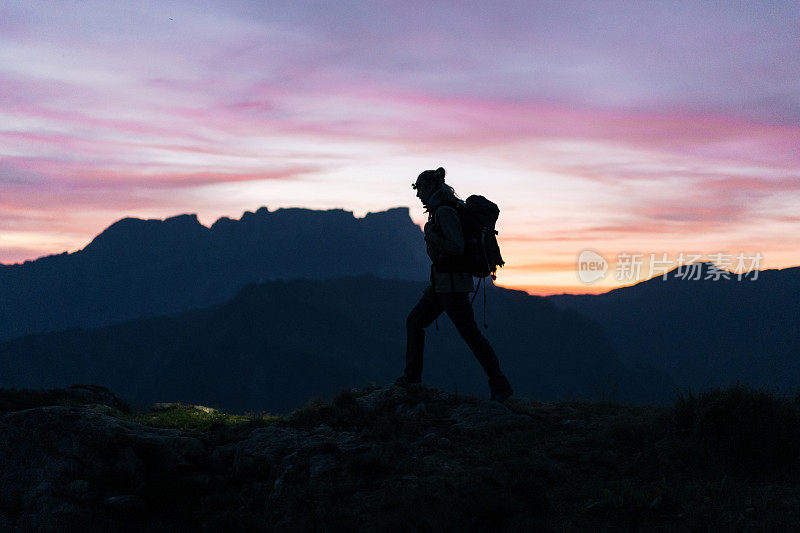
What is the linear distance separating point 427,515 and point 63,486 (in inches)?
166

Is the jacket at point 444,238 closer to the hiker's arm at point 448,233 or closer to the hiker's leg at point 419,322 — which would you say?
the hiker's arm at point 448,233

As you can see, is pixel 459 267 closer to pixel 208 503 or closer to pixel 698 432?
pixel 698 432

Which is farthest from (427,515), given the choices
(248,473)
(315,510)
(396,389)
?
(396,389)

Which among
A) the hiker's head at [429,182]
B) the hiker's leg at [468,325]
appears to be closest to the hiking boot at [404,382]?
the hiker's leg at [468,325]

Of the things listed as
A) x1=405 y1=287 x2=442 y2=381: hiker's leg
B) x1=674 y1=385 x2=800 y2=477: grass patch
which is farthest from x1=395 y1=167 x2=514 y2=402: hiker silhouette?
x1=674 y1=385 x2=800 y2=477: grass patch

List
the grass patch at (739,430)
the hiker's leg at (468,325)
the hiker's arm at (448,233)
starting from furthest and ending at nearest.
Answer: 1. the hiker's leg at (468,325)
2. the hiker's arm at (448,233)
3. the grass patch at (739,430)

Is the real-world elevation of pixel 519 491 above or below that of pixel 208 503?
above

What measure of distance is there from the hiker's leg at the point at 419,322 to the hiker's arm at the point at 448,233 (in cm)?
78

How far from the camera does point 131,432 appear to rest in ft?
24.8

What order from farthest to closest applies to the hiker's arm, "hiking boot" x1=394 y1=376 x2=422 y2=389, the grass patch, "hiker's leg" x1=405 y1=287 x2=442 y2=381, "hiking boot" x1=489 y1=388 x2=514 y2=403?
"hiking boot" x1=394 y1=376 x2=422 y2=389 → "hiker's leg" x1=405 y1=287 x2=442 y2=381 → "hiking boot" x1=489 y1=388 x2=514 y2=403 → the hiker's arm → the grass patch

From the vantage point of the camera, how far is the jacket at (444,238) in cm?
834

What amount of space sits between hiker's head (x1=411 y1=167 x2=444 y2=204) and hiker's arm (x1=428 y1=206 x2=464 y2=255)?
0.67 metres

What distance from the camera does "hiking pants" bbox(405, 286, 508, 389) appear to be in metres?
8.53

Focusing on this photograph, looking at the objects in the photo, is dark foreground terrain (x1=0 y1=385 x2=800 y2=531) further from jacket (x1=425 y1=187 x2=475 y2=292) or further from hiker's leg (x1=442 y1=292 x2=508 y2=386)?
jacket (x1=425 y1=187 x2=475 y2=292)
